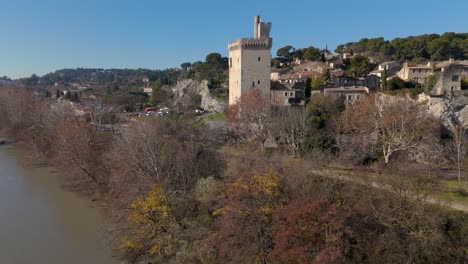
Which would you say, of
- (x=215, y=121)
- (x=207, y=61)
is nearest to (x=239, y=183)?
(x=215, y=121)

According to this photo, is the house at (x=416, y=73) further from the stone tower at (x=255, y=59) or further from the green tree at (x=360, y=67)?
the stone tower at (x=255, y=59)

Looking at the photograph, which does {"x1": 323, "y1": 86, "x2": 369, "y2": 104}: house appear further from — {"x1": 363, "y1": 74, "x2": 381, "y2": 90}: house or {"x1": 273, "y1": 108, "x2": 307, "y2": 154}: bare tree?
{"x1": 273, "y1": 108, "x2": 307, "y2": 154}: bare tree

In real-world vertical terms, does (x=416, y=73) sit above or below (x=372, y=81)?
above

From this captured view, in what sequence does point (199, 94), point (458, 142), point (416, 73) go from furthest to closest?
1. point (199, 94)
2. point (416, 73)
3. point (458, 142)

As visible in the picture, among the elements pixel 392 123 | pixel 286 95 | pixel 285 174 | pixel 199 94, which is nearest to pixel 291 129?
→ pixel 392 123

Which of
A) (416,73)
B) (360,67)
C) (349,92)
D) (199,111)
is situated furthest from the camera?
(199,111)

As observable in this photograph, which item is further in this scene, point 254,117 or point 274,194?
point 254,117

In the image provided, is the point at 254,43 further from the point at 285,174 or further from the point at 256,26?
the point at 285,174
